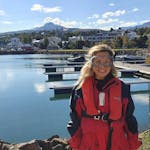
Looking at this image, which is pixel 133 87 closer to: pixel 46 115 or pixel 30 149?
pixel 46 115

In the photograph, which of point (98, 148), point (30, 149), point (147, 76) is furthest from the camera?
point (147, 76)

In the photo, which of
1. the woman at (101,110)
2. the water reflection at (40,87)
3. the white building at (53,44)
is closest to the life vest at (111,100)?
the woman at (101,110)

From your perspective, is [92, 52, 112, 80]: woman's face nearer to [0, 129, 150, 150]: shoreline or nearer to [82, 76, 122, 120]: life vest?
[82, 76, 122, 120]: life vest

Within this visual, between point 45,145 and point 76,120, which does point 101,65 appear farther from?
point 45,145

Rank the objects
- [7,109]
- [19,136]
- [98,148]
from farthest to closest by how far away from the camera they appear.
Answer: [7,109] < [19,136] < [98,148]

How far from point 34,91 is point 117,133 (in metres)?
19.5

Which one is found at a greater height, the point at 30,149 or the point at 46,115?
the point at 30,149

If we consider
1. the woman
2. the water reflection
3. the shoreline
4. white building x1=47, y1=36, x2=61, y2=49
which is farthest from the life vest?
white building x1=47, y1=36, x2=61, y2=49

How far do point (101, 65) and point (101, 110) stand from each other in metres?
0.29

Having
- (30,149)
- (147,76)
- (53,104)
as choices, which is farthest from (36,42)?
(30,149)

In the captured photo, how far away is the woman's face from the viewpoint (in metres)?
2.22

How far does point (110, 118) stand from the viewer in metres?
2.13

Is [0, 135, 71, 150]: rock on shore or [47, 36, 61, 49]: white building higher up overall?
[0, 135, 71, 150]: rock on shore

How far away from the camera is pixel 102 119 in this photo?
2.13 metres
